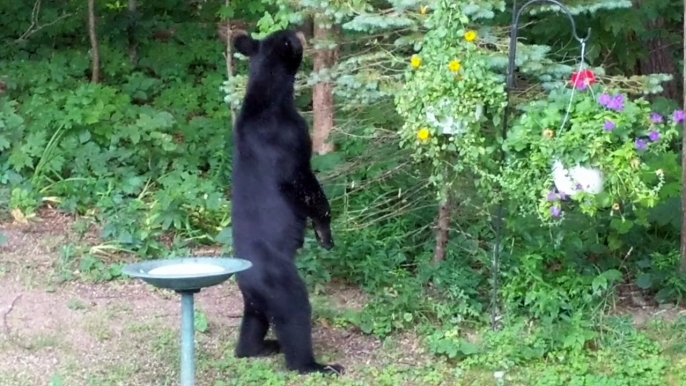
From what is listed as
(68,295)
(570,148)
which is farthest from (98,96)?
(570,148)

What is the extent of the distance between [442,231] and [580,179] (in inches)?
71.7

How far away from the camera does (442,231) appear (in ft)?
21.4

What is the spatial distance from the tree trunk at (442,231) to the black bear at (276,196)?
4.53 ft

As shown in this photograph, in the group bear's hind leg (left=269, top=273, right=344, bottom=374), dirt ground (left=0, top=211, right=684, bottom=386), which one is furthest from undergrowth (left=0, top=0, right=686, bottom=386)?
bear's hind leg (left=269, top=273, right=344, bottom=374)

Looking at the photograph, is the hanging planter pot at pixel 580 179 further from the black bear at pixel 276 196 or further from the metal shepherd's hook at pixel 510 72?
the black bear at pixel 276 196

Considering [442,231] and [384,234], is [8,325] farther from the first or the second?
[442,231]

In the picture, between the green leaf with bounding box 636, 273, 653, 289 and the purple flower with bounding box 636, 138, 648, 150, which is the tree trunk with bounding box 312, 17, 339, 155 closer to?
the green leaf with bounding box 636, 273, 653, 289

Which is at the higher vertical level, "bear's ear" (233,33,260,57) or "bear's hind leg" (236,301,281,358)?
"bear's ear" (233,33,260,57)

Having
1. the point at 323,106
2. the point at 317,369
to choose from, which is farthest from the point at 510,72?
the point at 323,106

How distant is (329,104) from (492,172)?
291 cm

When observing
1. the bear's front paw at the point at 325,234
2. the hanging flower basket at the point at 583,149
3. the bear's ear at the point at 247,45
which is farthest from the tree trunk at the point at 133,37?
the hanging flower basket at the point at 583,149

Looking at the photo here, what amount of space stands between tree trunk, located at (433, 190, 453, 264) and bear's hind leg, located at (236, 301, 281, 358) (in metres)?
1.54

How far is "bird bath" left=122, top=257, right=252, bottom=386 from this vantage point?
13.1 feet

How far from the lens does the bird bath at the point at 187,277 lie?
399cm
